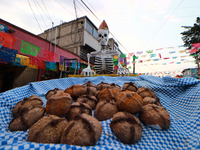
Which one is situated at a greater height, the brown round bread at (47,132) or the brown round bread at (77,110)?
the brown round bread at (77,110)

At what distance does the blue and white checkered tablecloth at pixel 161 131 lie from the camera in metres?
0.80

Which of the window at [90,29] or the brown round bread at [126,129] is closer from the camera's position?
the brown round bread at [126,129]

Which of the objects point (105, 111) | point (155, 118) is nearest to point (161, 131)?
point (155, 118)

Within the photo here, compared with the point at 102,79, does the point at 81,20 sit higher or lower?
higher

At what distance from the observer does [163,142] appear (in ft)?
3.02

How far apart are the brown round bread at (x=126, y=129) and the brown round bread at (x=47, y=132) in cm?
45

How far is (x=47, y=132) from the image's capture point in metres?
0.81

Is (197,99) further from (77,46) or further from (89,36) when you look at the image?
(89,36)

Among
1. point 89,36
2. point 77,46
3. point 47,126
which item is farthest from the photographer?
point 89,36

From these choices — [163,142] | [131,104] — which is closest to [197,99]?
[163,142]

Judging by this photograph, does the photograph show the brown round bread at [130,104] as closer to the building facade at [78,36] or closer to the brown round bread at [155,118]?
the brown round bread at [155,118]

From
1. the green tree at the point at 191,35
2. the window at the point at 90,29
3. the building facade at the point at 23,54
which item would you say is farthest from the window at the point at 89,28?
the green tree at the point at 191,35

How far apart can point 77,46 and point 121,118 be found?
1092cm

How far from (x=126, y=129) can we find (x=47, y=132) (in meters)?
0.61
